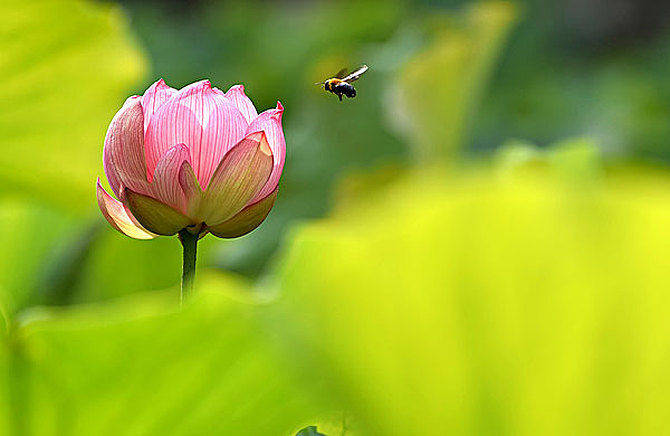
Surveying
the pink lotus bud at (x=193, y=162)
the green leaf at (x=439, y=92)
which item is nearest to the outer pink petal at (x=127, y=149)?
the pink lotus bud at (x=193, y=162)

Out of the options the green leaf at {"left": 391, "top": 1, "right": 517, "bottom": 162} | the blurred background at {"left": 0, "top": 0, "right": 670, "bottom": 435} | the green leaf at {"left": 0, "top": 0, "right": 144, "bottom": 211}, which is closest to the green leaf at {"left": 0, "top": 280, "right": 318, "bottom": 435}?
the blurred background at {"left": 0, "top": 0, "right": 670, "bottom": 435}

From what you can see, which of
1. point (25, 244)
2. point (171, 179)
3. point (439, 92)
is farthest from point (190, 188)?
point (439, 92)

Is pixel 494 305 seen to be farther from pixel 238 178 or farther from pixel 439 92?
pixel 439 92

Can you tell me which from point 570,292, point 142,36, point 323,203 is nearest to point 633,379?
point 570,292

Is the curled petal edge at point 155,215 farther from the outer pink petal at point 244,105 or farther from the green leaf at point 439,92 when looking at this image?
the green leaf at point 439,92

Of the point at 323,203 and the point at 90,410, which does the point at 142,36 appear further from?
the point at 90,410

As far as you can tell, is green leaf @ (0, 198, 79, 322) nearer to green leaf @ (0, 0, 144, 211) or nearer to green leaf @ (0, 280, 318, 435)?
green leaf @ (0, 0, 144, 211)

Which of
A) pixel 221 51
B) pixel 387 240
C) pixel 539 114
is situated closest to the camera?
pixel 387 240
